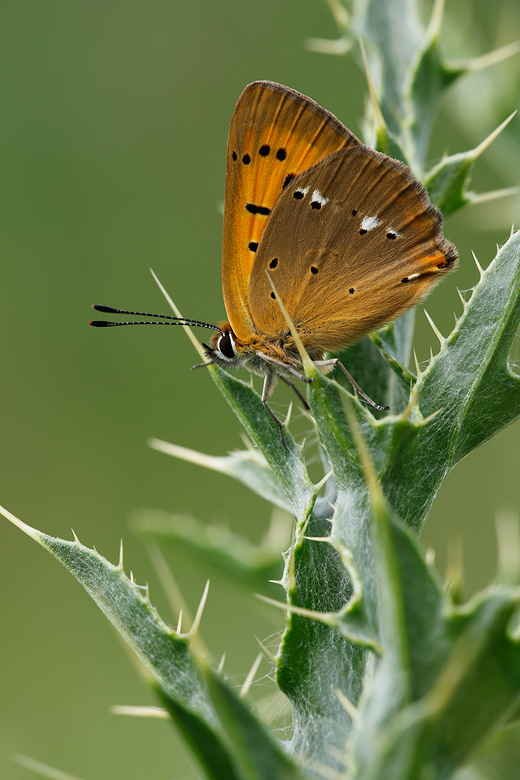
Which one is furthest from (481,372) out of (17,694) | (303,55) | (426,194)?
(303,55)

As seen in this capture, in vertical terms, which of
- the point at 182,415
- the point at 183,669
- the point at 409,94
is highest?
the point at 409,94

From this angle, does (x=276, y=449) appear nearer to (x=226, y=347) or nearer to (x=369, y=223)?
(x=369, y=223)

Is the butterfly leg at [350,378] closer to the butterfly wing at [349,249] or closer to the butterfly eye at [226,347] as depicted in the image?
the butterfly wing at [349,249]

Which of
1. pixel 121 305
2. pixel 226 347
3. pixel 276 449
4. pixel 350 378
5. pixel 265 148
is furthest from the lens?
pixel 121 305

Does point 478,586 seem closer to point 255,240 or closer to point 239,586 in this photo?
point 239,586

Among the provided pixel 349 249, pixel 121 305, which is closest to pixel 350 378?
pixel 349 249

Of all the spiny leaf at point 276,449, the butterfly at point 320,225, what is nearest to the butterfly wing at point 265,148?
the butterfly at point 320,225
